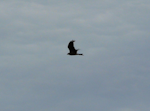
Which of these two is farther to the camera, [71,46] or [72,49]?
[72,49]

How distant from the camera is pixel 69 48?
269ft

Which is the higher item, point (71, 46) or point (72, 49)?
point (72, 49)

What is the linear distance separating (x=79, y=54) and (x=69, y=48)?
4.19 metres

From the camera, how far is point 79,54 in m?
85.0
